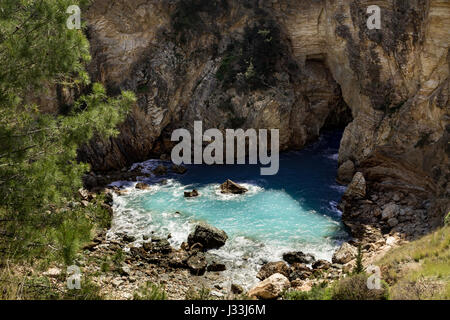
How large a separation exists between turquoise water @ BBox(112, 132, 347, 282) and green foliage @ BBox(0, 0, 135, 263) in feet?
32.4

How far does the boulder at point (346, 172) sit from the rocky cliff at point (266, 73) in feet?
0.41

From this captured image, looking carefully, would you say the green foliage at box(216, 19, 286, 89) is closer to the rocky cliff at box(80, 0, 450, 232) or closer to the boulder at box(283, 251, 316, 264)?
the rocky cliff at box(80, 0, 450, 232)

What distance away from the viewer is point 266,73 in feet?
103

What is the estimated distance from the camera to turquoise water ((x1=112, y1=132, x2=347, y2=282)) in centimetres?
1780

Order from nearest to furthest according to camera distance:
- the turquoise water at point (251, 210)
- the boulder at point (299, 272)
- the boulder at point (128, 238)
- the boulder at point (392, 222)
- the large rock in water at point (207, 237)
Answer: the boulder at point (299, 272), the turquoise water at point (251, 210), the large rock in water at point (207, 237), the boulder at point (128, 238), the boulder at point (392, 222)

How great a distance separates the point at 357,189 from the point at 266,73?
1437cm

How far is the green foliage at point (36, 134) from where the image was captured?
7.31m

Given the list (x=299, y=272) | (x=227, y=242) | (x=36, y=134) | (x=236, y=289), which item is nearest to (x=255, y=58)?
(x=227, y=242)

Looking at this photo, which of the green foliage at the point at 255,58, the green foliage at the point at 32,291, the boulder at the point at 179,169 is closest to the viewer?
the green foliage at the point at 32,291

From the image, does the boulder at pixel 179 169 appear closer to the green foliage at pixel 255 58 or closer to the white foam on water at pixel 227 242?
the white foam on water at pixel 227 242

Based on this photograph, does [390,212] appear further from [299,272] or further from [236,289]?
[236,289]

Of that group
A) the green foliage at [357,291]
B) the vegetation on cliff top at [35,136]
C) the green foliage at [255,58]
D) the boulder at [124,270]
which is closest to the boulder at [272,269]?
the green foliage at [357,291]

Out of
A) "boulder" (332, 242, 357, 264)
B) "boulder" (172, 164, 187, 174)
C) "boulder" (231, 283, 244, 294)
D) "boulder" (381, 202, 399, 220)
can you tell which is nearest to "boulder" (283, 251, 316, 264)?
"boulder" (332, 242, 357, 264)
